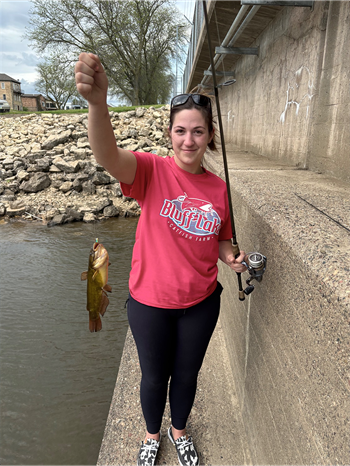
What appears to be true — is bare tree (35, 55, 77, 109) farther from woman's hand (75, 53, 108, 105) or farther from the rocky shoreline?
woman's hand (75, 53, 108, 105)

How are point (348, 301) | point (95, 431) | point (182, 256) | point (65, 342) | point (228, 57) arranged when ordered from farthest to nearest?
point (228, 57) → point (65, 342) → point (95, 431) → point (182, 256) → point (348, 301)

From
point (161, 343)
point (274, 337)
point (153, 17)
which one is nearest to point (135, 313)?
point (161, 343)

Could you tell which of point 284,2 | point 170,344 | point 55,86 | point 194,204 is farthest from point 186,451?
point 55,86

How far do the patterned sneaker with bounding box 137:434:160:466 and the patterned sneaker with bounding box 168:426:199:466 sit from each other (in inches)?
5.5

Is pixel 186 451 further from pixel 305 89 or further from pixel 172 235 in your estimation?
pixel 305 89

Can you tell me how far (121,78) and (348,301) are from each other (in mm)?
34165

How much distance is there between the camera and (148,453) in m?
2.22

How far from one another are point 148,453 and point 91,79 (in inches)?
87.3

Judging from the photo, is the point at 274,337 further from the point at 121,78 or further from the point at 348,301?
the point at 121,78

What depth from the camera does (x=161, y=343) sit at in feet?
6.06

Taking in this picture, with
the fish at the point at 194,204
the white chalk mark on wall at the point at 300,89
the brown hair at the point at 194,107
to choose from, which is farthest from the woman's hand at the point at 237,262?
the white chalk mark on wall at the point at 300,89

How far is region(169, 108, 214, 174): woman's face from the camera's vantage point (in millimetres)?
1802

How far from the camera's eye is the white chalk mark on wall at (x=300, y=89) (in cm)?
393

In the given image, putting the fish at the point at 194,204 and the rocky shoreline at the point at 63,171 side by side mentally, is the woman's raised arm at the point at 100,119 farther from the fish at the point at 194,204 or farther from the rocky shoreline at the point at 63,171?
the rocky shoreline at the point at 63,171
